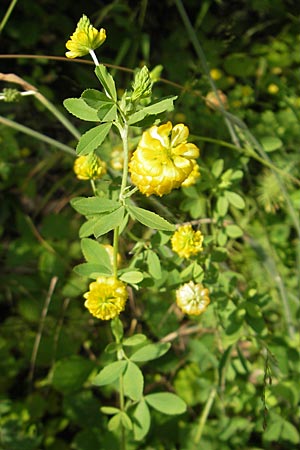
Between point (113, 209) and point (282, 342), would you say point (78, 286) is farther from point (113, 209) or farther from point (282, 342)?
point (113, 209)

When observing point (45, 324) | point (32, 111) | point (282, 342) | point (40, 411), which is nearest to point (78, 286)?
point (45, 324)

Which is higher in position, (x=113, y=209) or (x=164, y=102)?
(x=164, y=102)

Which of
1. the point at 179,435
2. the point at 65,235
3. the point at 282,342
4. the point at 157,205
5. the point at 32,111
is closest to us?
the point at 157,205

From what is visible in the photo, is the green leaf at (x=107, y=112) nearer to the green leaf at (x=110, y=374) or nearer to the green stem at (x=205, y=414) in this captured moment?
the green leaf at (x=110, y=374)

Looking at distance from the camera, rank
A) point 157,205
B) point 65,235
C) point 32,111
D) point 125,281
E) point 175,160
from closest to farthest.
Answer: point 175,160
point 125,281
point 157,205
point 65,235
point 32,111

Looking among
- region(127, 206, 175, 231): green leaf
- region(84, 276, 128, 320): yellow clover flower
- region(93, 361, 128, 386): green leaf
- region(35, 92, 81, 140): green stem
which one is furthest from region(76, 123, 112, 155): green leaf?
region(93, 361, 128, 386): green leaf

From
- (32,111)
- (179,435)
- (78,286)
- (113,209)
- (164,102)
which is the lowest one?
(179,435)

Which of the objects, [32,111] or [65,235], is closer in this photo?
[65,235]
